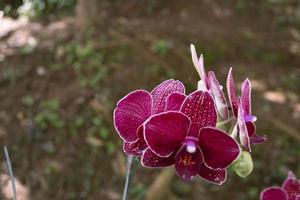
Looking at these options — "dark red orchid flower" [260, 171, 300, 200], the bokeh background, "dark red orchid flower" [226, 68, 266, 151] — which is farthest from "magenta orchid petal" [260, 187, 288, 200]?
the bokeh background

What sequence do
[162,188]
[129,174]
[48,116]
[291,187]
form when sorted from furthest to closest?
[48,116] < [162,188] < [291,187] < [129,174]

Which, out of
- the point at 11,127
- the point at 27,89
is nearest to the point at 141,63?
the point at 27,89

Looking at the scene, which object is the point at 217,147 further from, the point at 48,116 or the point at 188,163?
the point at 48,116

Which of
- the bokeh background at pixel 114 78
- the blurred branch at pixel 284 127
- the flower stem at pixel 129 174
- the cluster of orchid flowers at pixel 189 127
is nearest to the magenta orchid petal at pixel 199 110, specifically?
the cluster of orchid flowers at pixel 189 127

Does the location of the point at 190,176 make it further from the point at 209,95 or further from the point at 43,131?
the point at 43,131

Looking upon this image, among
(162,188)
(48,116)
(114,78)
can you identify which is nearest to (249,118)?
(162,188)

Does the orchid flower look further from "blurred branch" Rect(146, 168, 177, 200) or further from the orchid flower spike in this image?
"blurred branch" Rect(146, 168, 177, 200)
